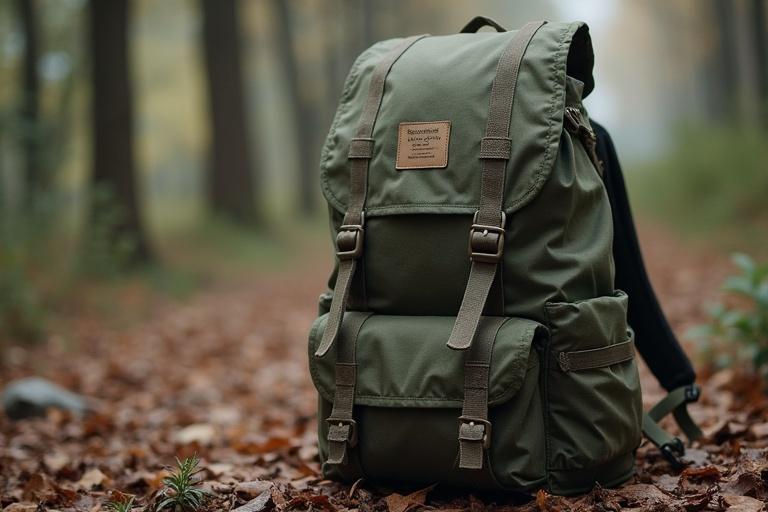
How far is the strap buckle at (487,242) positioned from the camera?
7.90 ft

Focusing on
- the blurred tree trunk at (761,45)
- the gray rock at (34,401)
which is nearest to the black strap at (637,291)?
the gray rock at (34,401)

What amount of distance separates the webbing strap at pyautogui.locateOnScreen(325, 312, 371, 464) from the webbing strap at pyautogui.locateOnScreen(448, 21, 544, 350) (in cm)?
37

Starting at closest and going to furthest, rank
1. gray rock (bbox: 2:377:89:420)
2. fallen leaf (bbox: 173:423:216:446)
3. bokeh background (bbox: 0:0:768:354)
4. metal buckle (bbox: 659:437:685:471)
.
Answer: metal buckle (bbox: 659:437:685:471) → fallen leaf (bbox: 173:423:216:446) → gray rock (bbox: 2:377:89:420) → bokeh background (bbox: 0:0:768:354)

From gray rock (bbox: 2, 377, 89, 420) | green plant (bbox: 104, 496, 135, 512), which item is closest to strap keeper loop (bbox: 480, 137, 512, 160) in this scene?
green plant (bbox: 104, 496, 135, 512)

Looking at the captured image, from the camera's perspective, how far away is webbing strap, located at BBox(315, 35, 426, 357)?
2.59 m

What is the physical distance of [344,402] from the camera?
2566 mm

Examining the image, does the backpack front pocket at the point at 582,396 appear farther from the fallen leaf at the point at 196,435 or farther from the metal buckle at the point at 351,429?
the fallen leaf at the point at 196,435

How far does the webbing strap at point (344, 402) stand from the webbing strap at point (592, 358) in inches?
24.9

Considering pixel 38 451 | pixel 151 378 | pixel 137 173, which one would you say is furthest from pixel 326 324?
pixel 137 173

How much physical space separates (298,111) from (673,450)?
62.7 feet

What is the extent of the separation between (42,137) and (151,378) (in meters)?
3.71

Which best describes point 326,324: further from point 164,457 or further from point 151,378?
point 151,378

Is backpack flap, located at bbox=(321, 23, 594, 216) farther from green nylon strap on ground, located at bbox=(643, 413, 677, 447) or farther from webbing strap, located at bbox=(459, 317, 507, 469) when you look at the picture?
green nylon strap on ground, located at bbox=(643, 413, 677, 447)

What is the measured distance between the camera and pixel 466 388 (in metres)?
2.39
